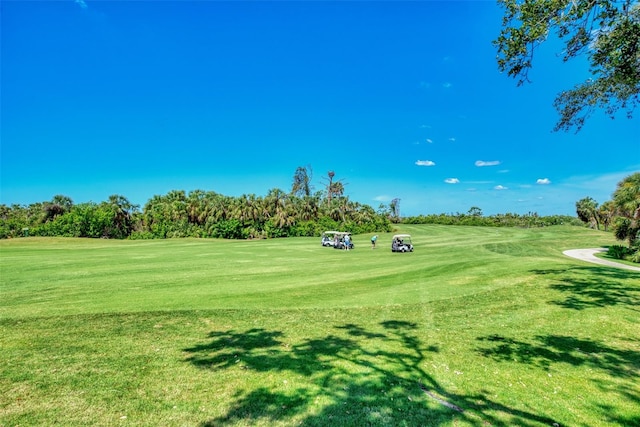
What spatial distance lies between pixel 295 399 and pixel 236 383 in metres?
1.13

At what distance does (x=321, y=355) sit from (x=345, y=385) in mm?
1323

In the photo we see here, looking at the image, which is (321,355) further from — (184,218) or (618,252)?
(184,218)

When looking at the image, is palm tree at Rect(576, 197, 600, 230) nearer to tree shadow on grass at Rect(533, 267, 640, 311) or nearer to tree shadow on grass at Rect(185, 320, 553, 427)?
tree shadow on grass at Rect(533, 267, 640, 311)

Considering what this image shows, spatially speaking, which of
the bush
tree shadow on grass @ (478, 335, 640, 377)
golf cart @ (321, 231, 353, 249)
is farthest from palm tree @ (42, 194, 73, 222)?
the bush

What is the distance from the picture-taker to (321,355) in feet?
21.6

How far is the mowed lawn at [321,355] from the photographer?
4.58 metres

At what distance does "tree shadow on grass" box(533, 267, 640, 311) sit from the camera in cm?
1048

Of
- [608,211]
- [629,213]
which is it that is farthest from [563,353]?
[608,211]

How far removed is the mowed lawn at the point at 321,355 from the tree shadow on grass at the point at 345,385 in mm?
28

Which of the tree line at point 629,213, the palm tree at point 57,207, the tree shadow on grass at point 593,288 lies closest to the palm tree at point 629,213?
the tree line at point 629,213

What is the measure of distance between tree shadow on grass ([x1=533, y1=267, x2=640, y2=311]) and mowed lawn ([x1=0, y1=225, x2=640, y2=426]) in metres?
0.09

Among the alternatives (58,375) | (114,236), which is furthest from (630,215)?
(114,236)

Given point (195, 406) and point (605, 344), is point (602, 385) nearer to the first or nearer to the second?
point (605, 344)

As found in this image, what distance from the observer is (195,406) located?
4.60m
